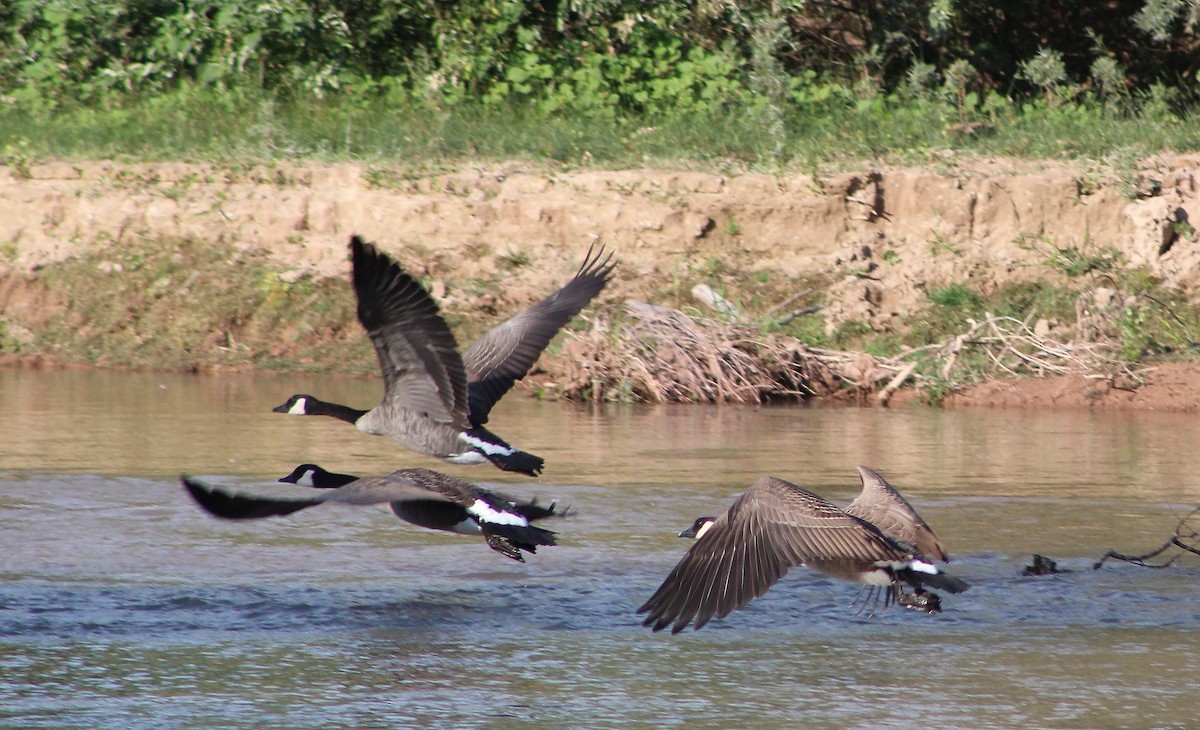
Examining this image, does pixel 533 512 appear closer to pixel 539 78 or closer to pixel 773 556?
pixel 773 556

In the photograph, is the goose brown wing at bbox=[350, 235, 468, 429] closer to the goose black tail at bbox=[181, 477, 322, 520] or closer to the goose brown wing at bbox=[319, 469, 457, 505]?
the goose brown wing at bbox=[319, 469, 457, 505]

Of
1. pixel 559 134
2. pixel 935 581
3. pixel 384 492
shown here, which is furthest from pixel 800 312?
pixel 935 581

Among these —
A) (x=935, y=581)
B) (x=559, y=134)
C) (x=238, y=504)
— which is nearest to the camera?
(x=935, y=581)

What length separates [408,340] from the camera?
7.34 m

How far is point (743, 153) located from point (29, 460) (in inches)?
331

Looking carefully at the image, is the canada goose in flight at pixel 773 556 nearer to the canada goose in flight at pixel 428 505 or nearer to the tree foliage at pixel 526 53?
the canada goose in flight at pixel 428 505

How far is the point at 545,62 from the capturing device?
1778cm

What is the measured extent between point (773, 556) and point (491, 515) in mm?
1355

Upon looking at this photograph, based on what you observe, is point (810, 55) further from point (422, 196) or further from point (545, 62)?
point (422, 196)

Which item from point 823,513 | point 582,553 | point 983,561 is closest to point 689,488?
point 582,553

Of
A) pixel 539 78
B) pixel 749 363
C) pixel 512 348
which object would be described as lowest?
pixel 749 363

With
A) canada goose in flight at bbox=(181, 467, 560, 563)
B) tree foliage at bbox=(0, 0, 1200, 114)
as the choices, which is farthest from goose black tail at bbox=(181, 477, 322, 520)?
tree foliage at bbox=(0, 0, 1200, 114)

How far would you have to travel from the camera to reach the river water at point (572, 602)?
17.2ft

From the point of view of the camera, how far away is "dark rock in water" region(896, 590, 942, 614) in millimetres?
5982
